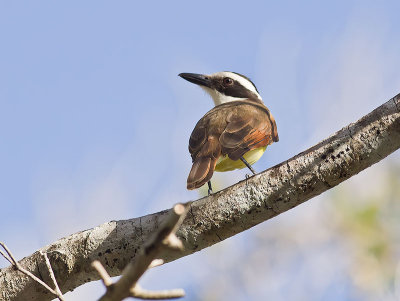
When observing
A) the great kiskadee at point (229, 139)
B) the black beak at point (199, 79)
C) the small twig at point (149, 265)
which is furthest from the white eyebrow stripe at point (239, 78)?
the small twig at point (149, 265)

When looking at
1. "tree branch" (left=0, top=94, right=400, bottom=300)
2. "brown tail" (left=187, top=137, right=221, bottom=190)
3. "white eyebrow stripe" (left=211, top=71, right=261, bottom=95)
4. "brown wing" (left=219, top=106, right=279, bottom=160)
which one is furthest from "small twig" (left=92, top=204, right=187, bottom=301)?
"white eyebrow stripe" (left=211, top=71, right=261, bottom=95)

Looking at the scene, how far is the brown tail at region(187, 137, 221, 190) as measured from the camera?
16.0ft

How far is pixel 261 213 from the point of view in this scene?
393cm

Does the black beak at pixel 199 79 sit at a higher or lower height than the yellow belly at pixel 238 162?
higher

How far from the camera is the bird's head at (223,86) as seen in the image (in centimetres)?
805

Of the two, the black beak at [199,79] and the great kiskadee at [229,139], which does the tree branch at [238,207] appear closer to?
the great kiskadee at [229,139]

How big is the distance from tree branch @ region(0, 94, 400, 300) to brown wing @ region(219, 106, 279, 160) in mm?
1518

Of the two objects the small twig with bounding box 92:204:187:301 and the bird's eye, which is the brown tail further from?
the small twig with bounding box 92:204:187:301

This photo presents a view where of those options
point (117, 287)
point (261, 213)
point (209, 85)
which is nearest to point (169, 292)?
point (117, 287)

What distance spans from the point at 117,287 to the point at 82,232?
235 cm

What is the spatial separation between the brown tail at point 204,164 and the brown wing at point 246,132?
0.08m

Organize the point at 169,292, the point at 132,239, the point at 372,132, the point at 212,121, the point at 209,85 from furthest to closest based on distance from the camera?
the point at 209,85, the point at 212,121, the point at 132,239, the point at 372,132, the point at 169,292

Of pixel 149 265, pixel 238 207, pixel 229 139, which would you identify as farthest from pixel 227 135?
pixel 149 265

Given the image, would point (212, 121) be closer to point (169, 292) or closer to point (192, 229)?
point (192, 229)
